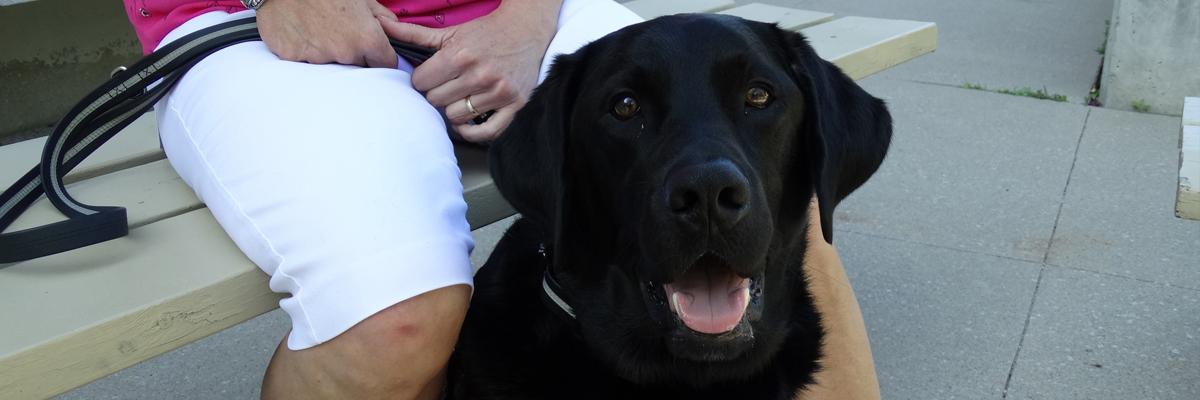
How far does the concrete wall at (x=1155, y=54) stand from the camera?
16.1 feet

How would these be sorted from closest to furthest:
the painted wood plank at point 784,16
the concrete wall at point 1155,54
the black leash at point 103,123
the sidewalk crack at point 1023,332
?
the black leash at point 103,123
the sidewalk crack at point 1023,332
the painted wood plank at point 784,16
the concrete wall at point 1155,54

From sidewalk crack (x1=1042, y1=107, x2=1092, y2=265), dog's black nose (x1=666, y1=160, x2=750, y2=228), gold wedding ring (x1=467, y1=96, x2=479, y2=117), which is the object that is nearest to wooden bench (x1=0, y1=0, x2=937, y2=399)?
gold wedding ring (x1=467, y1=96, x2=479, y2=117)

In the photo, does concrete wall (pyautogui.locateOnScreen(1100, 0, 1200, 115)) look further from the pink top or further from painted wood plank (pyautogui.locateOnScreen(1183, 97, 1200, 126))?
the pink top

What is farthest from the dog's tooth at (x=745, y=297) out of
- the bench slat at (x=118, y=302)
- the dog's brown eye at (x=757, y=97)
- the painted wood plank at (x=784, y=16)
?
the painted wood plank at (x=784, y=16)

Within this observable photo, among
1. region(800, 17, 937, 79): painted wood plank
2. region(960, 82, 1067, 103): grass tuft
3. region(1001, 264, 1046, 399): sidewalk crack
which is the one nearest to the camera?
region(1001, 264, 1046, 399): sidewalk crack

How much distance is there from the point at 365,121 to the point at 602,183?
45 cm

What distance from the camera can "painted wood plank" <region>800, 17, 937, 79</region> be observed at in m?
3.17

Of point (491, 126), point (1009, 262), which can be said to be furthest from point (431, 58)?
point (1009, 262)

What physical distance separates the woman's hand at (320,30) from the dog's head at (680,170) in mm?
341

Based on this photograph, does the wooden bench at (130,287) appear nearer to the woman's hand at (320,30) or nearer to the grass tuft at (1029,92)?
the woman's hand at (320,30)

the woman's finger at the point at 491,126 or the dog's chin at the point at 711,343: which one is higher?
the woman's finger at the point at 491,126

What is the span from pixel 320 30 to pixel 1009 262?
2463mm

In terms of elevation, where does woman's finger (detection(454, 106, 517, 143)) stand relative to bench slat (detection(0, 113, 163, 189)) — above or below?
above

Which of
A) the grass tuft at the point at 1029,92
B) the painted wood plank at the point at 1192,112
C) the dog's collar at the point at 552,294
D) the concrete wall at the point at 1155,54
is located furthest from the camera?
the grass tuft at the point at 1029,92
